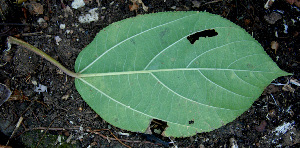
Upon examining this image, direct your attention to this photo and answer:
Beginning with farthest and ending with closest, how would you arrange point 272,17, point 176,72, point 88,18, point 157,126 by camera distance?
point 272,17
point 88,18
point 157,126
point 176,72

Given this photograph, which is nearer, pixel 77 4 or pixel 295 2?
pixel 77 4

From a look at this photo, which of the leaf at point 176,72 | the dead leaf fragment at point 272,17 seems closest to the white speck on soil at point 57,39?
the leaf at point 176,72

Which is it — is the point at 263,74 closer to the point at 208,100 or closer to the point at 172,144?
the point at 208,100

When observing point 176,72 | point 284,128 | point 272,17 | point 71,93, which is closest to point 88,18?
point 71,93

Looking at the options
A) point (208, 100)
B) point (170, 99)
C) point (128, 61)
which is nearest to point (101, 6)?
point (128, 61)

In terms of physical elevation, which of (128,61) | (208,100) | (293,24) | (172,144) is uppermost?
(293,24)

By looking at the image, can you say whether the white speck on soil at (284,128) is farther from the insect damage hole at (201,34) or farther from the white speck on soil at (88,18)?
the white speck on soil at (88,18)

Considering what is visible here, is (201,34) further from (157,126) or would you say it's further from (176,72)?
(157,126)
